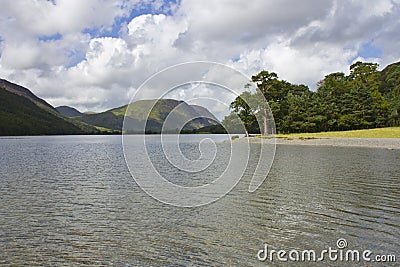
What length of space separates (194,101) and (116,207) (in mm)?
5958

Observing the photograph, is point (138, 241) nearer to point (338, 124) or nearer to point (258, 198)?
→ point (258, 198)

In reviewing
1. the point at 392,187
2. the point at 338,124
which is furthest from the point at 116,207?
the point at 338,124

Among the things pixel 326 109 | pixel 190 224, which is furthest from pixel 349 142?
pixel 190 224

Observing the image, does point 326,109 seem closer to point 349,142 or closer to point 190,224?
point 349,142

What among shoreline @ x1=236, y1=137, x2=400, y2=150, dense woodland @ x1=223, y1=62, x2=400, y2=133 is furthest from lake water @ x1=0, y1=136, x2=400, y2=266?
dense woodland @ x1=223, y1=62, x2=400, y2=133

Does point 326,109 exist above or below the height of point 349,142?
above

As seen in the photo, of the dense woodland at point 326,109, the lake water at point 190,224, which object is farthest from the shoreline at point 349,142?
the lake water at point 190,224

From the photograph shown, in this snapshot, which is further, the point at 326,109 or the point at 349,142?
the point at 326,109

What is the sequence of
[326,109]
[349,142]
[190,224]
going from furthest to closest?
[326,109], [349,142], [190,224]

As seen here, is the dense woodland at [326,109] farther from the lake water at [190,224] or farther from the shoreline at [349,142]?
the lake water at [190,224]

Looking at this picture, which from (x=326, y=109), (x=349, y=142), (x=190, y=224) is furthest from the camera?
(x=326, y=109)

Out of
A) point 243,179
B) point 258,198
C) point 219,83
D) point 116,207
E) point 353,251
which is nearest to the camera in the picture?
point 353,251

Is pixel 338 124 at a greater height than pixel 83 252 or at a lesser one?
greater

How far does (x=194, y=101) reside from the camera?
14352 mm
